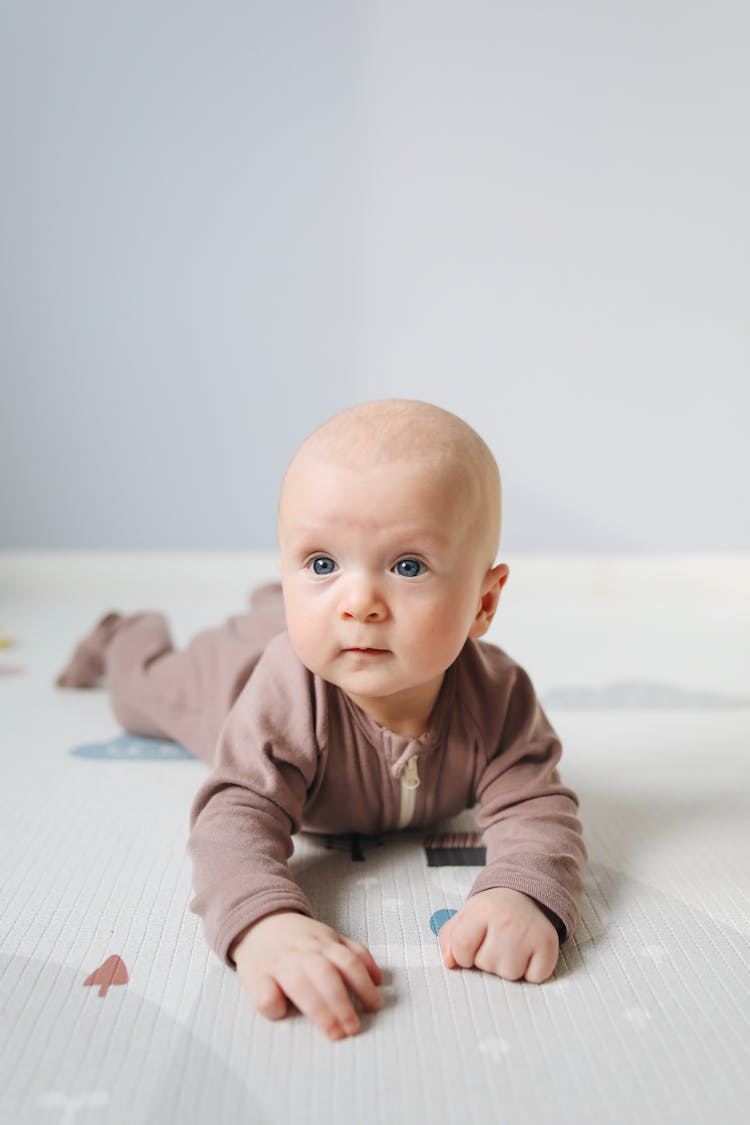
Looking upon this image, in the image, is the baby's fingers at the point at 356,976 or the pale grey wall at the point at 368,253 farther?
the pale grey wall at the point at 368,253

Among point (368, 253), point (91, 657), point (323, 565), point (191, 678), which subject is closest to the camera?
point (323, 565)

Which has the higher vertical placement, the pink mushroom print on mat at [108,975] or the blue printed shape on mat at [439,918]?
the pink mushroom print on mat at [108,975]

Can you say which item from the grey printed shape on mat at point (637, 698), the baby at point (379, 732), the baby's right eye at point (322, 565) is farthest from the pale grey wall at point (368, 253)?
the baby's right eye at point (322, 565)

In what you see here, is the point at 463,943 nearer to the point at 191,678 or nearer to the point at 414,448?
the point at 414,448

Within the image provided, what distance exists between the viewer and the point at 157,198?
6.72 feet

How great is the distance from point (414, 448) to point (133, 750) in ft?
1.88

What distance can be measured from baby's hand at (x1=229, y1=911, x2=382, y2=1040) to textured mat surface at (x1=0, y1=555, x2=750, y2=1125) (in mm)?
12

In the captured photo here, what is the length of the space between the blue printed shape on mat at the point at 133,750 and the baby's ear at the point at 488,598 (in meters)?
0.45

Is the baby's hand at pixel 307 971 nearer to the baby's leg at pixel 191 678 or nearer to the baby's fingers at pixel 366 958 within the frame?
the baby's fingers at pixel 366 958

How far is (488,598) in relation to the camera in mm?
802

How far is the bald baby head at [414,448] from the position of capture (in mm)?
721

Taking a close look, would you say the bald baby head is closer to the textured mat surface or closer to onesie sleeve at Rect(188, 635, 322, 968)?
onesie sleeve at Rect(188, 635, 322, 968)

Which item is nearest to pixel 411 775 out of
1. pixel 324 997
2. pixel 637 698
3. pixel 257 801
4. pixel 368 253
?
pixel 257 801

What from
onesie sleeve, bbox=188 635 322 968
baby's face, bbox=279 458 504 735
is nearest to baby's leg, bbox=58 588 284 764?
onesie sleeve, bbox=188 635 322 968
